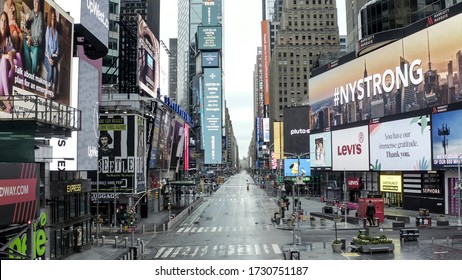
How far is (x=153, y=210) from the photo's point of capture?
2830 inches

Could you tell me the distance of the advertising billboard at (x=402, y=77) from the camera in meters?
61.1

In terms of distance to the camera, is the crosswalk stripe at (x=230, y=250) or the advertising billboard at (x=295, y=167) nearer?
the crosswalk stripe at (x=230, y=250)

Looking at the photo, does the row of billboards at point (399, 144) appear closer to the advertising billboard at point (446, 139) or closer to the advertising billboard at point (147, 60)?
the advertising billboard at point (446, 139)

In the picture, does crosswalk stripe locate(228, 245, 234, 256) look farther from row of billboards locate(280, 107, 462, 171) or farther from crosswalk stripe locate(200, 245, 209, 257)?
row of billboards locate(280, 107, 462, 171)

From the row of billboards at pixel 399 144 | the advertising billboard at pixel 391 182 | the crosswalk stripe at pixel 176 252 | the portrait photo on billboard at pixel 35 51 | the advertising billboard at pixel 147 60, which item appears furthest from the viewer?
the advertising billboard at pixel 391 182

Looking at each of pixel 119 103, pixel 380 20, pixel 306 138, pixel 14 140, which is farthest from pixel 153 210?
pixel 306 138

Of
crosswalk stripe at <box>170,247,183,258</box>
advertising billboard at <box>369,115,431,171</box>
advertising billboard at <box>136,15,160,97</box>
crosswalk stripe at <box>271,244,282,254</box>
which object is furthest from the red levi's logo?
crosswalk stripe at <box>170,247,183,258</box>

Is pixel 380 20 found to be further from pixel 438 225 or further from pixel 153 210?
pixel 153 210

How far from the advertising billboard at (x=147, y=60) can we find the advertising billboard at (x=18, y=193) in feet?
164

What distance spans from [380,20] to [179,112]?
39.3 metres

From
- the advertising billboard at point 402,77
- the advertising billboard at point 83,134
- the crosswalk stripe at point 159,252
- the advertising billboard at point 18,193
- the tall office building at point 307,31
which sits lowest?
the crosswalk stripe at point 159,252

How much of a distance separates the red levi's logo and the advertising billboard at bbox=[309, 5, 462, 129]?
15.8ft

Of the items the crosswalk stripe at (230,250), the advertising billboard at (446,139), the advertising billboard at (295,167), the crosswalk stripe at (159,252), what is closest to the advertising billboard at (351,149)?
the advertising billboard at (446,139)

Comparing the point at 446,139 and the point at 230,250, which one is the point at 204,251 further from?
the point at 446,139
